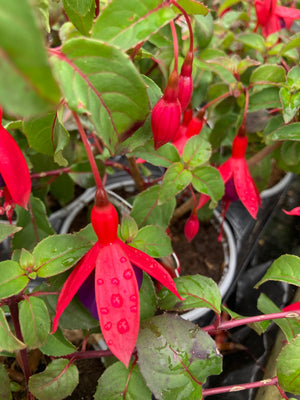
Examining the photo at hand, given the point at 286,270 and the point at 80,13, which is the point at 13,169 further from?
the point at 286,270

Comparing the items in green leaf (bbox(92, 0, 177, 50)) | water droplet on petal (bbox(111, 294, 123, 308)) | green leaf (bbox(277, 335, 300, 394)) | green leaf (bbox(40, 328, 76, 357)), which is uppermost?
green leaf (bbox(92, 0, 177, 50))

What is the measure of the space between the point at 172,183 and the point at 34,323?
9.8 inches

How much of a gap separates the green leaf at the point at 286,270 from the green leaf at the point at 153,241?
5.5 inches

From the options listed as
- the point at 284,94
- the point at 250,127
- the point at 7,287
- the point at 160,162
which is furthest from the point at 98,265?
the point at 250,127

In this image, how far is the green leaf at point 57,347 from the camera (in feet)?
1.53

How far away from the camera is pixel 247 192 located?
1.92 ft

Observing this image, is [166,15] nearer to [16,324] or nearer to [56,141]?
A: [56,141]

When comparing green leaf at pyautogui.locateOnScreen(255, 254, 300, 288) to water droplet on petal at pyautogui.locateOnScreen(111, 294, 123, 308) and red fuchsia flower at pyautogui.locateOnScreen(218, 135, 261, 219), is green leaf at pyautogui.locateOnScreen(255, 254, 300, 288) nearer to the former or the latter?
red fuchsia flower at pyautogui.locateOnScreen(218, 135, 261, 219)

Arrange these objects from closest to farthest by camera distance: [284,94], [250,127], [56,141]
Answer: [56,141] → [284,94] → [250,127]

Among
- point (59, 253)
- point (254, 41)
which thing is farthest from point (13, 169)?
point (254, 41)

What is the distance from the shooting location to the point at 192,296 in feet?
1.64

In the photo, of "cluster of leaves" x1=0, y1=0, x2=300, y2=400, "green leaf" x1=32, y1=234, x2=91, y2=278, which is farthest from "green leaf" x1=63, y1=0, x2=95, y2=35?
"green leaf" x1=32, y1=234, x2=91, y2=278

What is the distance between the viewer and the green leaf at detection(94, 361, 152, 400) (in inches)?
18.0

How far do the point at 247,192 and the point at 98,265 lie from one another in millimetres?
305
